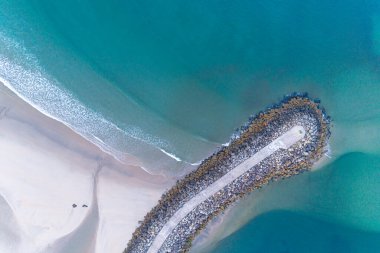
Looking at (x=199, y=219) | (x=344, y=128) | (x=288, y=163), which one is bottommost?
(x=199, y=219)

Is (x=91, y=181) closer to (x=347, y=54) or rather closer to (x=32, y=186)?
(x=32, y=186)

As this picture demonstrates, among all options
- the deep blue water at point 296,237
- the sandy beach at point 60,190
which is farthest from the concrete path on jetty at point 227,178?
the deep blue water at point 296,237

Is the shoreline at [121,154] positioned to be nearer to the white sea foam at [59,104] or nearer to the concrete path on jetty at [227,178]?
the white sea foam at [59,104]

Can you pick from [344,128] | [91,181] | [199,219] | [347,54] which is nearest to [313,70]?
[347,54]

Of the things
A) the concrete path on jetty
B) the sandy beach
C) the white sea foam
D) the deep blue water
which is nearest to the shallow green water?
the deep blue water

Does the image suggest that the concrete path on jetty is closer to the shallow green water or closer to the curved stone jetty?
the curved stone jetty
